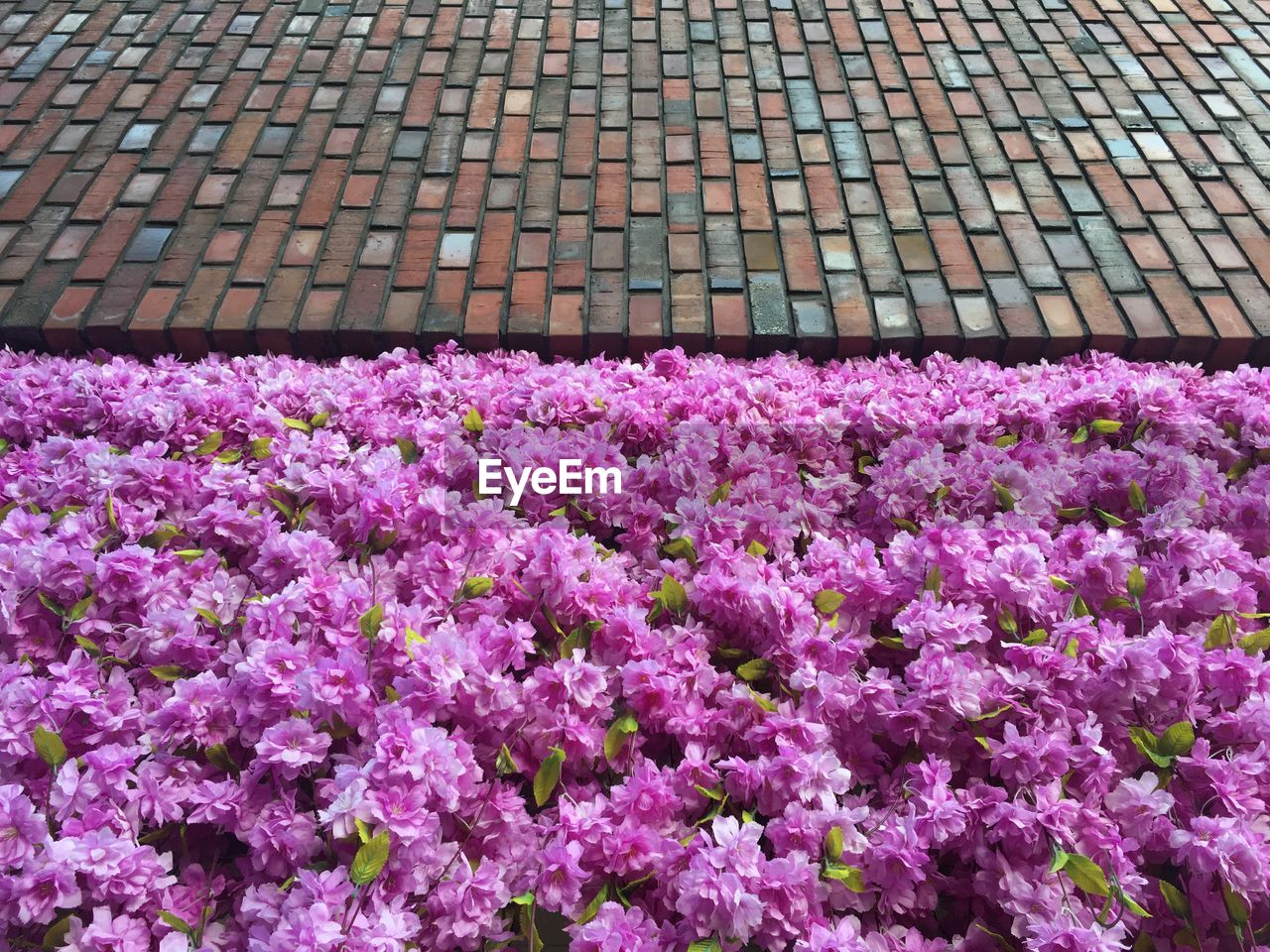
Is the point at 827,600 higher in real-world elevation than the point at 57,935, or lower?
higher

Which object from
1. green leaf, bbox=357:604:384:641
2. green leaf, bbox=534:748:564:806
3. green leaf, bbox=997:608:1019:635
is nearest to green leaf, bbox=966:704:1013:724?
green leaf, bbox=997:608:1019:635

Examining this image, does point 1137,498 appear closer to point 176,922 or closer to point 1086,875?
point 1086,875

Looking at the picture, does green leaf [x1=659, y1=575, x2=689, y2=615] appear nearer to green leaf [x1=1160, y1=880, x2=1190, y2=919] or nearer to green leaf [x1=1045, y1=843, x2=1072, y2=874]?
green leaf [x1=1045, y1=843, x2=1072, y2=874]

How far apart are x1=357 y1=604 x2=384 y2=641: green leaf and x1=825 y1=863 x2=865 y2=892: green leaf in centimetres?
73

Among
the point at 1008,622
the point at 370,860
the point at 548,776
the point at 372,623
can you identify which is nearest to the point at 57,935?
the point at 370,860

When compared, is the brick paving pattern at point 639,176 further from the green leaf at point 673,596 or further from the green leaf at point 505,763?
the green leaf at point 505,763

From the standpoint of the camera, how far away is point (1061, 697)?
1.27 metres

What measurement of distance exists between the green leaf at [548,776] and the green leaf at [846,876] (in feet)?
1.28

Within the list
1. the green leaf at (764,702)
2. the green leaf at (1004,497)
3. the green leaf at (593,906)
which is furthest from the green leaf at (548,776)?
the green leaf at (1004,497)

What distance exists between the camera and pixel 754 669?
133 centimetres

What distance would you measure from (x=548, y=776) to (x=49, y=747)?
708mm

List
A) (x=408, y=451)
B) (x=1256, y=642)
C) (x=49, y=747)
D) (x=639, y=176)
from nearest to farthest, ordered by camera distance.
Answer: (x=49, y=747)
(x=1256, y=642)
(x=408, y=451)
(x=639, y=176)

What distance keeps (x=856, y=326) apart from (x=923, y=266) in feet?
1.03

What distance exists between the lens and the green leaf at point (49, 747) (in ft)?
3.87
